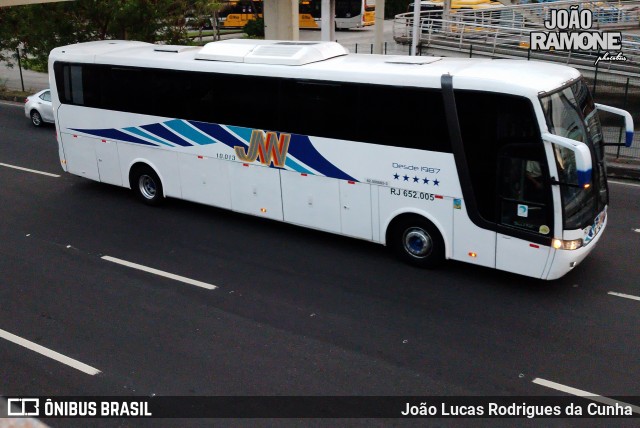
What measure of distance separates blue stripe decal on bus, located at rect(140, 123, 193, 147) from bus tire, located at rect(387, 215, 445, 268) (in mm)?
4655

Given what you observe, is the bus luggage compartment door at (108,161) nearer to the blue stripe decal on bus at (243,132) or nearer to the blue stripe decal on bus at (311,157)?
the blue stripe decal on bus at (243,132)

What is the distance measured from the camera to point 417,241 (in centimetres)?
1090

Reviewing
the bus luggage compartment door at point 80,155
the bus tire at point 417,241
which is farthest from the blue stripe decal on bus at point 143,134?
the bus tire at point 417,241

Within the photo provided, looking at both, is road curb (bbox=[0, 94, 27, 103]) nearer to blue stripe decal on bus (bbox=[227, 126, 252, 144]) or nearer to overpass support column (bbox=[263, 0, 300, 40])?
overpass support column (bbox=[263, 0, 300, 40])

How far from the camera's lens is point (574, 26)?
26.8m

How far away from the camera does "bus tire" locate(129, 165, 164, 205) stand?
1410 centimetres

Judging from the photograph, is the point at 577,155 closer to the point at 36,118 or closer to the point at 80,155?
the point at 80,155

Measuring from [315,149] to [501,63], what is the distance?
3336 millimetres

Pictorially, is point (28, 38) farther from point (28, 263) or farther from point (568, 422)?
point (568, 422)

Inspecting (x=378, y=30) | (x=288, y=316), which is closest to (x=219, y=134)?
(x=288, y=316)

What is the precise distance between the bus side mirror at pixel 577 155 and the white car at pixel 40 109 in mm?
18026

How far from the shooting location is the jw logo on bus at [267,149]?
11859mm

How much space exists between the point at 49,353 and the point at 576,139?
7.70 meters

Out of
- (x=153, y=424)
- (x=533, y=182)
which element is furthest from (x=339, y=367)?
(x=533, y=182)
